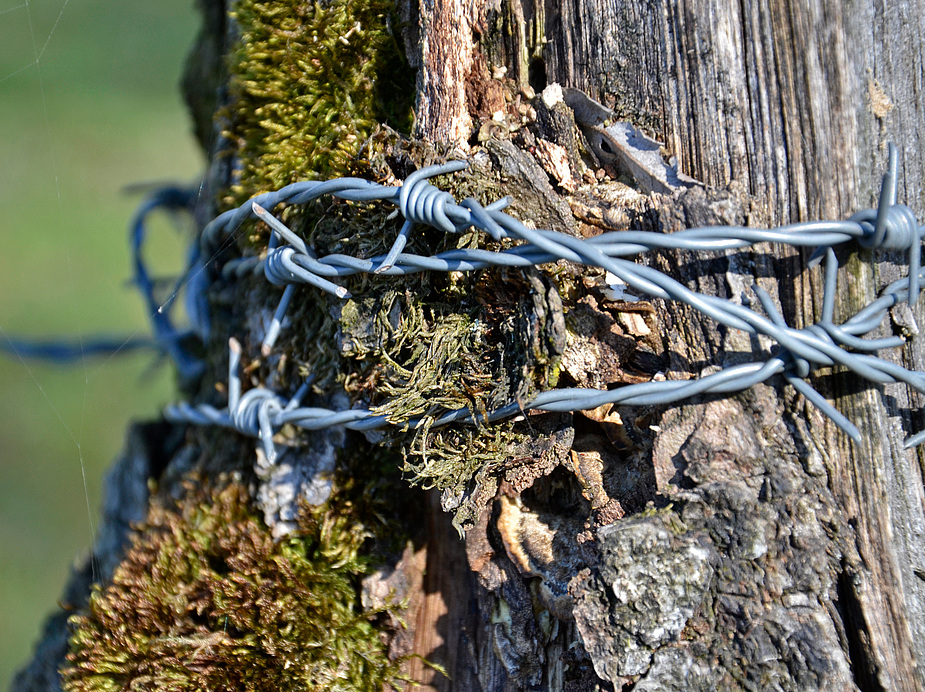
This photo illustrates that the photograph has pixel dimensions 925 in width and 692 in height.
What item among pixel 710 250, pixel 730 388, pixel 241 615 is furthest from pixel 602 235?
pixel 241 615

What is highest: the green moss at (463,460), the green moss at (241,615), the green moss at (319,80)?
the green moss at (319,80)

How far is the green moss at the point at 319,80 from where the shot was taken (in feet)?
5.10

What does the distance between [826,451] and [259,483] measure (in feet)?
4.94

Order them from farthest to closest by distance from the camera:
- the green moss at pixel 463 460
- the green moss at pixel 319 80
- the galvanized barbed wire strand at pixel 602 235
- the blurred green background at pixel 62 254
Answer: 1. the blurred green background at pixel 62 254
2. the green moss at pixel 319 80
3. the green moss at pixel 463 460
4. the galvanized barbed wire strand at pixel 602 235

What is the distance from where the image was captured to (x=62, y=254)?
5820 millimetres

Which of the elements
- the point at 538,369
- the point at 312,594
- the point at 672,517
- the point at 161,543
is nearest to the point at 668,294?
the point at 538,369

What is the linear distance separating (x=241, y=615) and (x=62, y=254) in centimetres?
585

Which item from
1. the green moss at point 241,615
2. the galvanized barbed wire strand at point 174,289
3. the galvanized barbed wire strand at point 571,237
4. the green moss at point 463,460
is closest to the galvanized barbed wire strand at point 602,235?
the galvanized barbed wire strand at point 571,237

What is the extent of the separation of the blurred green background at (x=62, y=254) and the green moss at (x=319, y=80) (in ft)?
10.4

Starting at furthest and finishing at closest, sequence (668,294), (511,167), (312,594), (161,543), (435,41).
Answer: (161,543), (312,594), (435,41), (511,167), (668,294)

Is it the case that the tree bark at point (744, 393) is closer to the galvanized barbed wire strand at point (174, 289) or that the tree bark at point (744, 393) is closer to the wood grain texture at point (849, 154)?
the wood grain texture at point (849, 154)

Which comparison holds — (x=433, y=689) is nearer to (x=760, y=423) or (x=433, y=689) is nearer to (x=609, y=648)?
(x=609, y=648)

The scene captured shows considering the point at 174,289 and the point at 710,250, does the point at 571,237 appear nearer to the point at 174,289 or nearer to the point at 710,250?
the point at 710,250

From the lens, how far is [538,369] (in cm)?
110
